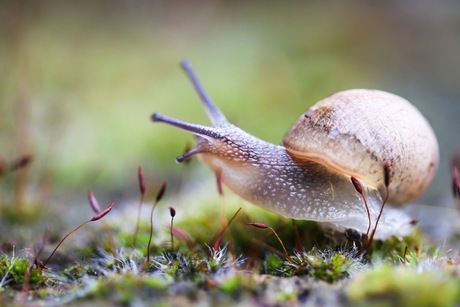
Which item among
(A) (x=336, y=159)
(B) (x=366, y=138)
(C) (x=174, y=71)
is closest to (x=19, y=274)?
(A) (x=336, y=159)

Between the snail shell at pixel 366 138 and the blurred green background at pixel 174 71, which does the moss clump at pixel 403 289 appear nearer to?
the snail shell at pixel 366 138

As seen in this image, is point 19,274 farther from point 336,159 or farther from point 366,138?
point 366,138

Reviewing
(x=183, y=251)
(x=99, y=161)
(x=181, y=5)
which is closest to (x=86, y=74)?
(x=99, y=161)

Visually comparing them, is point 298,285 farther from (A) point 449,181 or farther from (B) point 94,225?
(A) point 449,181

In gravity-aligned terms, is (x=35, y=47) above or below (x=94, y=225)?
above

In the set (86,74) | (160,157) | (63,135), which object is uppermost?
(86,74)
